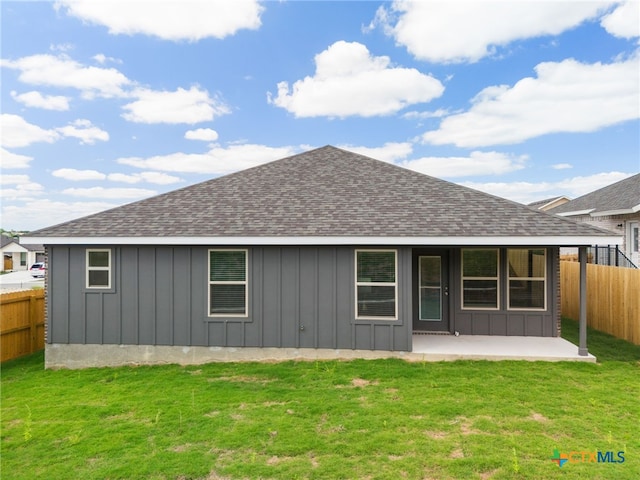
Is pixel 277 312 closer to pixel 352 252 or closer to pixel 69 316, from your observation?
pixel 352 252

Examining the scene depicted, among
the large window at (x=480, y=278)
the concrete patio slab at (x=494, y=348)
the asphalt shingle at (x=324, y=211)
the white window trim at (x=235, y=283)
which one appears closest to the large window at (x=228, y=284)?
the white window trim at (x=235, y=283)

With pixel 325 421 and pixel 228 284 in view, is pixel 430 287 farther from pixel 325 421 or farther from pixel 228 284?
pixel 325 421

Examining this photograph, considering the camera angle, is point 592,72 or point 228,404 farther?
point 592,72

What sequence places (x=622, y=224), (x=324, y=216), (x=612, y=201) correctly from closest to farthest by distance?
(x=324, y=216), (x=622, y=224), (x=612, y=201)

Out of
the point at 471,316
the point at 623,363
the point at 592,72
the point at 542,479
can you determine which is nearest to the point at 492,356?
the point at 471,316

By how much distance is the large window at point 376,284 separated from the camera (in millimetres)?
7092

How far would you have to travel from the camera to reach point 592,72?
1562 cm

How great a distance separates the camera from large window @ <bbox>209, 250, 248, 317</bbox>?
7.30 meters

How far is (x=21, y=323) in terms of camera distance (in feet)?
27.8

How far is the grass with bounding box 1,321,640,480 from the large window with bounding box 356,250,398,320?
975mm

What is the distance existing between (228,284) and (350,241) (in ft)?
8.70

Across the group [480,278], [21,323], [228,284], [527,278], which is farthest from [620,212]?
[21,323]

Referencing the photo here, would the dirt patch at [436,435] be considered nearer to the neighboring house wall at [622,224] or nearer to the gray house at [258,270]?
the gray house at [258,270]

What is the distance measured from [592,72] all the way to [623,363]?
47.6 feet
